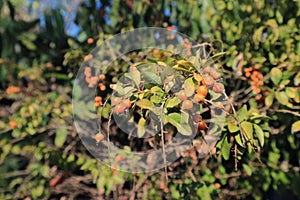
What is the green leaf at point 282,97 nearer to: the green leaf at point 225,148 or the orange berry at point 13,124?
the green leaf at point 225,148

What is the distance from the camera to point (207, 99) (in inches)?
41.8

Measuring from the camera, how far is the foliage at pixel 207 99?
159 cm

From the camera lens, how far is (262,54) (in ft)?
5.80

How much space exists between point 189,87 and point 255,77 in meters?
0.73

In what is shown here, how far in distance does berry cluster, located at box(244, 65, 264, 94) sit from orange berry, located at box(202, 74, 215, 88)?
610mm

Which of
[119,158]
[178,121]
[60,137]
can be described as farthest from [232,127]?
[60,137]

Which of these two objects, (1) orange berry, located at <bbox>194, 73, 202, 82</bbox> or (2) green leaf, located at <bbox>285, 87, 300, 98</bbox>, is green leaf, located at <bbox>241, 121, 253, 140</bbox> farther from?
(2) green leaf, located at <bbox>285, 87, 300, 98</bbox>

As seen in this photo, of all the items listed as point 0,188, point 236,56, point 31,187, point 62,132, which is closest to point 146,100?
point 236,56

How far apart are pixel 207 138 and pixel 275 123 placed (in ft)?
2.89

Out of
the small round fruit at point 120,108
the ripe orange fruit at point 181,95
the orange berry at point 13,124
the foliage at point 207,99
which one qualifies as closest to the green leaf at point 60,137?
the foliage at point 207,99

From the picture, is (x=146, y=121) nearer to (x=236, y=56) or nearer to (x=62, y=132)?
(x=236, y=56)

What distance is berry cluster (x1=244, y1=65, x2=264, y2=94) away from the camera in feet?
5.07

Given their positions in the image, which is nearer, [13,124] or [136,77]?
[136,77]

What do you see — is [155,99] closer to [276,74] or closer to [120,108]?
[120,108]
